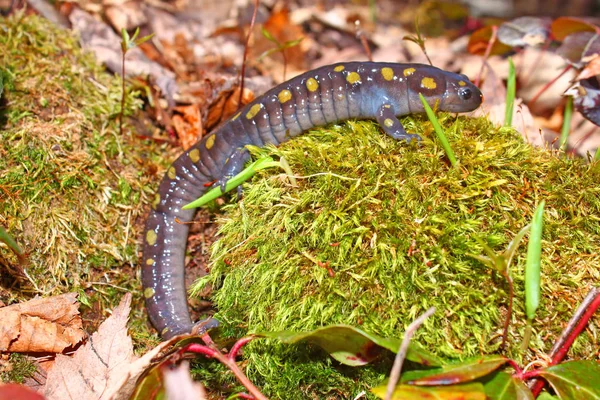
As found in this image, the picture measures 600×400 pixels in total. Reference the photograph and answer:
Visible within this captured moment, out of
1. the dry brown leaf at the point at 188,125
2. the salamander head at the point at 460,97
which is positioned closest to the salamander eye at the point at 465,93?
the salamander head at the point at 460,97

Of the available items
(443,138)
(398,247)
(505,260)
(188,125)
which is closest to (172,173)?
(188,125)

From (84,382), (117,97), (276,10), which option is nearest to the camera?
(84,382)

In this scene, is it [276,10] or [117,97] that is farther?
[276,10]

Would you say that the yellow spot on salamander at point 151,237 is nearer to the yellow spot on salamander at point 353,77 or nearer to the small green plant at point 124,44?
the small green plant at point 124,44

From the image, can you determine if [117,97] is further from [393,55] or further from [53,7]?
[393,55]

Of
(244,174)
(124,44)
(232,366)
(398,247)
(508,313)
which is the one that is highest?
(124,44)

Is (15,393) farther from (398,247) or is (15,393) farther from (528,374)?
(528,374)

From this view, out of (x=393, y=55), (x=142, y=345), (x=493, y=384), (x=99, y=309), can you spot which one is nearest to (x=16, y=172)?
(x=99, y=309)
